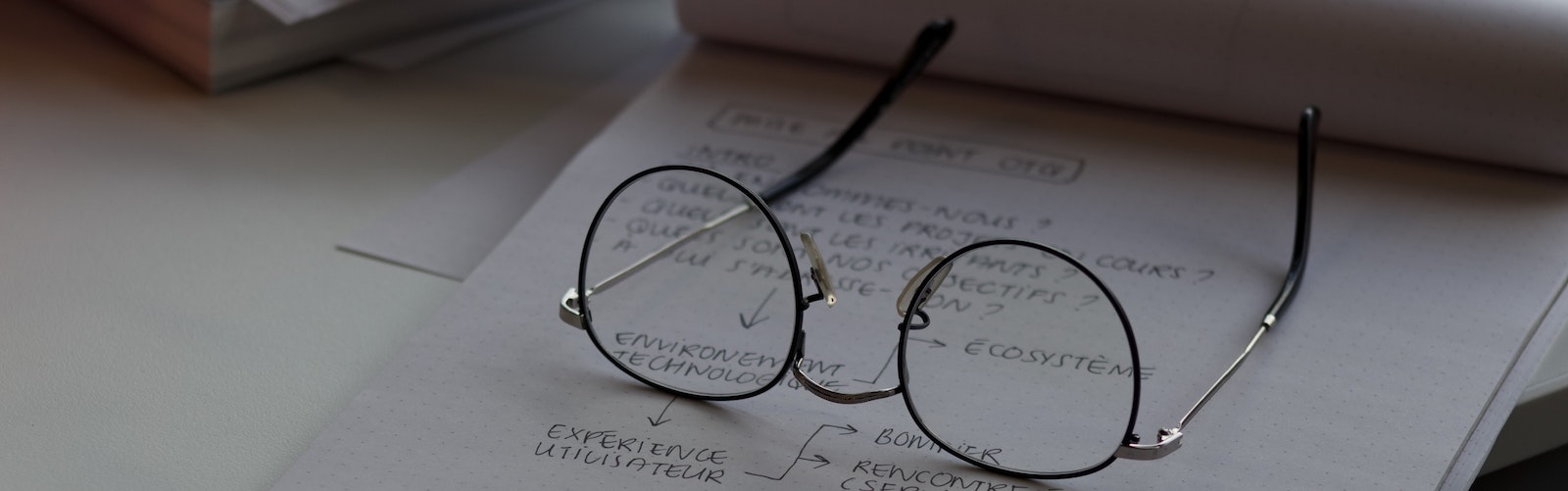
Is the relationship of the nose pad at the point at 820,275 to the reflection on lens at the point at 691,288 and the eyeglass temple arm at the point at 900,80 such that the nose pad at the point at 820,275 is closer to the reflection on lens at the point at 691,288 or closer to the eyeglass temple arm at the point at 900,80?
the reflection on lens at the point at 691,288

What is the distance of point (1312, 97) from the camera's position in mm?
684

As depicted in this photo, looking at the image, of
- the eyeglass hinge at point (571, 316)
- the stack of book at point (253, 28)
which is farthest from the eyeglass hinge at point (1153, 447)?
the stack of book at point (253, 28)

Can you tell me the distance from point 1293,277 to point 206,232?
19.6 inches

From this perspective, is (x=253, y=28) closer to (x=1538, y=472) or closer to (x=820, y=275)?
(x=820, y=275)

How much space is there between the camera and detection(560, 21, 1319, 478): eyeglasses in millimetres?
505

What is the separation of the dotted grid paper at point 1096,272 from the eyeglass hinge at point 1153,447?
0.02 m

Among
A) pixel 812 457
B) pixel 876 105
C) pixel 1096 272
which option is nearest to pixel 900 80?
pixel 876 105

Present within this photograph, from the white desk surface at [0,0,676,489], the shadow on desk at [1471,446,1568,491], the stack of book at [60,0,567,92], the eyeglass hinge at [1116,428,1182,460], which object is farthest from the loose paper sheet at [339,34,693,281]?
the shadow on desk at [1471,446,1568,491]

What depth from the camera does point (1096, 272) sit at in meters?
0.61

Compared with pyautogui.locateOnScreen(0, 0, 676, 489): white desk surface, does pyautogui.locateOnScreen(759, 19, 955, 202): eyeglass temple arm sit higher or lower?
higher

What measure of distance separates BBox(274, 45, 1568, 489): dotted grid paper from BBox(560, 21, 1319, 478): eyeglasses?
0.01 m

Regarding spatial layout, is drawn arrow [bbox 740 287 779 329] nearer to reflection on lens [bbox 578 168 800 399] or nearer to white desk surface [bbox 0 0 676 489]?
reflection on lens [bbox 578 168 800 399]

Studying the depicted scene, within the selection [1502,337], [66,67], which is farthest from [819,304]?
[66,67]

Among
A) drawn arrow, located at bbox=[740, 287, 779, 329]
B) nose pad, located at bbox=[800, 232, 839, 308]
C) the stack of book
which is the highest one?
the stack of book
